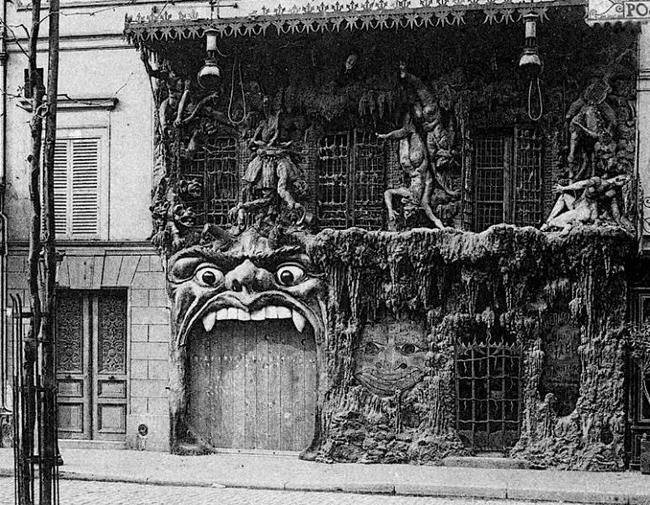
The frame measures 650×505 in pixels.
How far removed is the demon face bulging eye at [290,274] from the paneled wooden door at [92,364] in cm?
273

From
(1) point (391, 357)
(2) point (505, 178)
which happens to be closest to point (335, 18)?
(2) point (505, 178)

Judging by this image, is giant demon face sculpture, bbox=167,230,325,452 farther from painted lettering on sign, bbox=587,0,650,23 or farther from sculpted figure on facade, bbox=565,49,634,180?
painted lettering on sign, bbox=587,0,650,23

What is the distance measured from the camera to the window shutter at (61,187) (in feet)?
57.3

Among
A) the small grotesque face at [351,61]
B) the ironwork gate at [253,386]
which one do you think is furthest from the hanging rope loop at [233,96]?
the ironwork gate at [253,386]

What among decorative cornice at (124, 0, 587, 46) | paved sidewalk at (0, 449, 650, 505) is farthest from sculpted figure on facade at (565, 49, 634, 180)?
paved sidewalk at (0, 449, 650, 505)

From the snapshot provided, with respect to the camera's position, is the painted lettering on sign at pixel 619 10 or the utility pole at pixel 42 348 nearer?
the utility pole at pixel 42 348

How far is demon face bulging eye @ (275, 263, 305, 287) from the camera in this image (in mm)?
16344

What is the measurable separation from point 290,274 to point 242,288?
758 millimetres

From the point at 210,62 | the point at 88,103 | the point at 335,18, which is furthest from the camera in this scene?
the point at 88,103

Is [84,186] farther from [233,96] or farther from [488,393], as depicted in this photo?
[488,393]

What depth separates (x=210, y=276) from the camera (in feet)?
54.5

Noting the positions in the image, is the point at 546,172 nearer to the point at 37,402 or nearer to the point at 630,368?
the point at 630,368

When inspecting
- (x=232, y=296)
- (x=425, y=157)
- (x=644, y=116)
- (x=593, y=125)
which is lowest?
(x=232, y=296)

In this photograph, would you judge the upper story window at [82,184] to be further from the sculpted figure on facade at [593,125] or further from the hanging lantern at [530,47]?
the sculpted figure on facade at [593,125]
